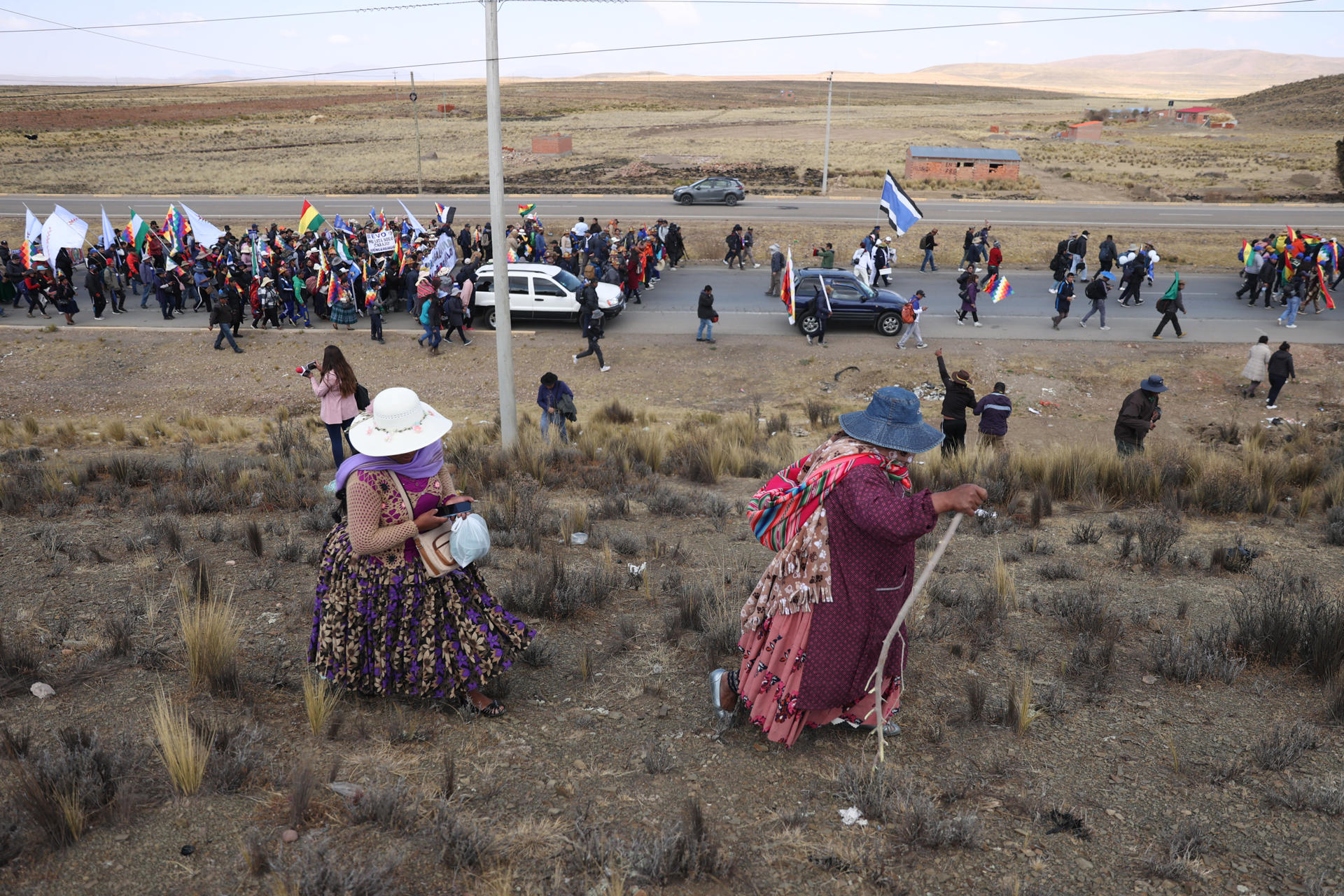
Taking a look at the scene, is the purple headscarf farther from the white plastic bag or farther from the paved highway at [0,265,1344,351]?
the paved highway at [0,265,1344,351]

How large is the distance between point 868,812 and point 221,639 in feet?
12.0

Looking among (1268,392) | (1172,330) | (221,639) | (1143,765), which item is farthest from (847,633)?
(1172,330)

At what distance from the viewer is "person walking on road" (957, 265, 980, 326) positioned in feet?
68.7

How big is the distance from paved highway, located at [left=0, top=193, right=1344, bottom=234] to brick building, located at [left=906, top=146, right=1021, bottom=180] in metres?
6.02

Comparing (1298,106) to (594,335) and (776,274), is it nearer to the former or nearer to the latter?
(776,274)

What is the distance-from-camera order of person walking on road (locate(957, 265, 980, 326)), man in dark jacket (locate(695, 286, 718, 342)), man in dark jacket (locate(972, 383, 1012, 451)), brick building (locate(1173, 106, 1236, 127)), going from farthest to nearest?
brick building (locate(1173, 106, 1236, 127)) < person walking on road (locate(957, 265, 980, 326)) < man in dark jacket (locate(695, 286, 718, 342)) < man in dark jacket (locate(972, 383, 1012, 451))

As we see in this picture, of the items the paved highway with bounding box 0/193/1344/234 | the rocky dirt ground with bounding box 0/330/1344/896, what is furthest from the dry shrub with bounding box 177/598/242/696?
the paved highway with bounding box 0/193/1344/234

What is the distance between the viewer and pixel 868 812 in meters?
4.01

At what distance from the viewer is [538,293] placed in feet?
69.8

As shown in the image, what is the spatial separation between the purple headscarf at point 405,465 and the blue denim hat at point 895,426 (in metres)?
2.10

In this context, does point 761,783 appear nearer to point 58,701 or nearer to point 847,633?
point 847,633

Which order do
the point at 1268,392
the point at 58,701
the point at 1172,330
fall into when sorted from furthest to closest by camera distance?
the point at 1172,330
the point at 1268,392
the point at 58,701

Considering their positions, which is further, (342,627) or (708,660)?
(708,660)

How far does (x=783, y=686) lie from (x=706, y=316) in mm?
16187
